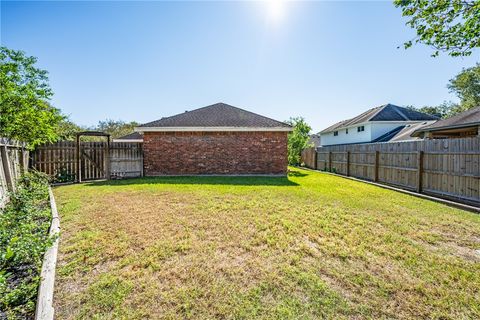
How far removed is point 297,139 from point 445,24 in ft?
49.3

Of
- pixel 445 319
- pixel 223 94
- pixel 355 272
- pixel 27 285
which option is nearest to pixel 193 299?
pixel 27 285

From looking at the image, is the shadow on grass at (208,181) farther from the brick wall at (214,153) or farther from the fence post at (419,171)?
the fence post at (419,171)

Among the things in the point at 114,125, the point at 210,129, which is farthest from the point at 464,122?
the point at 114,125

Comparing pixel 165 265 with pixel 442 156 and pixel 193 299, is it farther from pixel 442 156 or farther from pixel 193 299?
pixel 442 156

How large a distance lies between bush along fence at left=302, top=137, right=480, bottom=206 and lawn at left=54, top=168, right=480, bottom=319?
1.43 m

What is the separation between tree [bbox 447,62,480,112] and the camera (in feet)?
92.3

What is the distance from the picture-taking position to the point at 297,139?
2052 cm

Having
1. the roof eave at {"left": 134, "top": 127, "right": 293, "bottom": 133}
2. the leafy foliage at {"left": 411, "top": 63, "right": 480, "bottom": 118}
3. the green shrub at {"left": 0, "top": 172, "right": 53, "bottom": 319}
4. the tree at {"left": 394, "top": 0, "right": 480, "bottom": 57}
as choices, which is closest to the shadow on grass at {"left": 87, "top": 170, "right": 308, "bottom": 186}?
the roof eave at {"left": 134, "top": 127, "right": 293, "bottom": 133}

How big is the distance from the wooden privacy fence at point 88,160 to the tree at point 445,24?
12.8 metres

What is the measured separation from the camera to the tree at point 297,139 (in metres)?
20.6

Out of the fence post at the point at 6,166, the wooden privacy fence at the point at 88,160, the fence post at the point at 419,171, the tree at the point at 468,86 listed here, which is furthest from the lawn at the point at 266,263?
the tree at the point at 468,86

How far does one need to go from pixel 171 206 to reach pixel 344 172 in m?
12.2

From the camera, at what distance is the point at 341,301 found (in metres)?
2.49

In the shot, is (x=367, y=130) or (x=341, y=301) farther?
(x=367, y=130)
